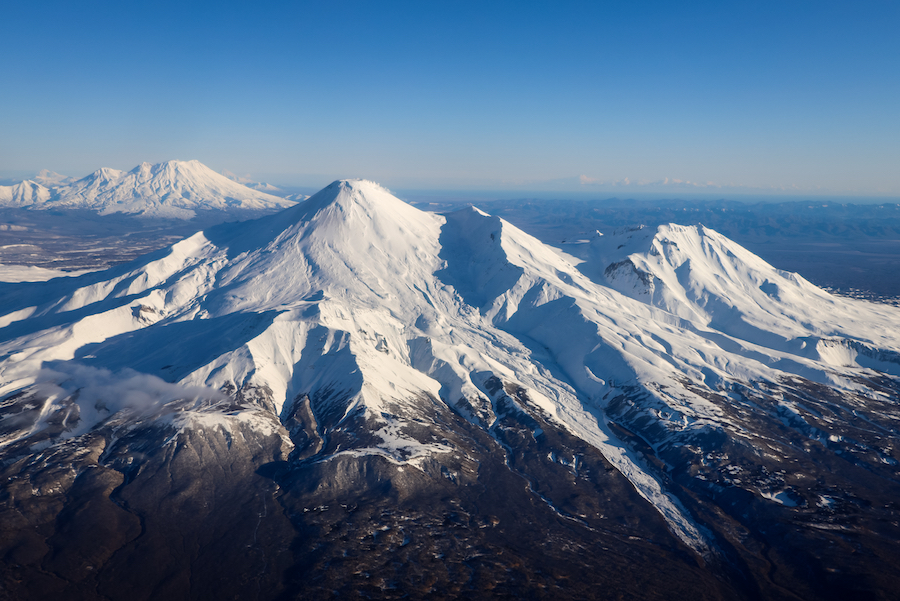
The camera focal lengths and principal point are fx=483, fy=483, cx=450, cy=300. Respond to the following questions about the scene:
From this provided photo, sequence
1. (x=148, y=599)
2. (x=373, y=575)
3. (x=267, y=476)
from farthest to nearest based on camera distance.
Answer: (x=267, y=476) < (x=373, y=575) < (x=148, y=599)

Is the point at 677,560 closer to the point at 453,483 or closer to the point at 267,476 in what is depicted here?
the point at 453,483

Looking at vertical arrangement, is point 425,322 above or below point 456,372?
above

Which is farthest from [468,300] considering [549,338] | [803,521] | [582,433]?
[803,521]

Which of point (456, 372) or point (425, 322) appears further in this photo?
point (425, 322)

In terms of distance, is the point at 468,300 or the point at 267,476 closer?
the point at 267,476

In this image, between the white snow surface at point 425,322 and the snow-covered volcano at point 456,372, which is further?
the white snow surface at point 425,322
